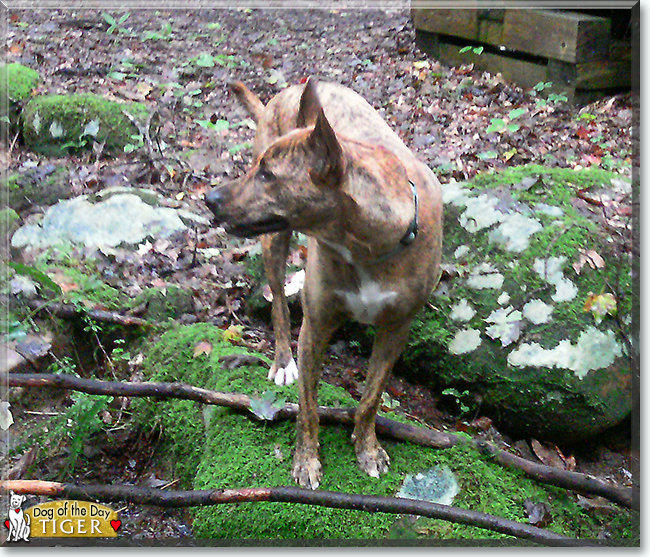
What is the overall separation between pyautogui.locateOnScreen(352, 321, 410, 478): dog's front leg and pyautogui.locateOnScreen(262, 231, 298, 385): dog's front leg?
0.75 m

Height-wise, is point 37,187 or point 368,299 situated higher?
point 368,299

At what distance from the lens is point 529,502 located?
3.28 meters

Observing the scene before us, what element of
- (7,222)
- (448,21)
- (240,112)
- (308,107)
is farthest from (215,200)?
(448,21)

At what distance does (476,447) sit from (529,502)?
40cm

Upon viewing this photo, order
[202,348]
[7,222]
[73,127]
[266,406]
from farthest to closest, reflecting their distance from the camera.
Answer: [73,127] < [7,222] < [202,348] < [266,406]

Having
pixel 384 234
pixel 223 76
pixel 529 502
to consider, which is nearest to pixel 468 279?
pixel 529 502

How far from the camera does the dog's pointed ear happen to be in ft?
7.64

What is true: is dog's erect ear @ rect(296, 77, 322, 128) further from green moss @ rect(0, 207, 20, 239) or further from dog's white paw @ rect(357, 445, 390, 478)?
green moss @ rect(0, 207, 20, 239)

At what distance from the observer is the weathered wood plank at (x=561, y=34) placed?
7121mm

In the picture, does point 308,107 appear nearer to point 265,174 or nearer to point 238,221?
point 265,174

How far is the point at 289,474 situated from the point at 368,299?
111cm

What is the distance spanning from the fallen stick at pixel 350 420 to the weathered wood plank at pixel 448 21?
6.75 m

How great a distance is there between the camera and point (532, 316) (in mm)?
4230

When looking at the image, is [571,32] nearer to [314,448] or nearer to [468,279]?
[468,279]
